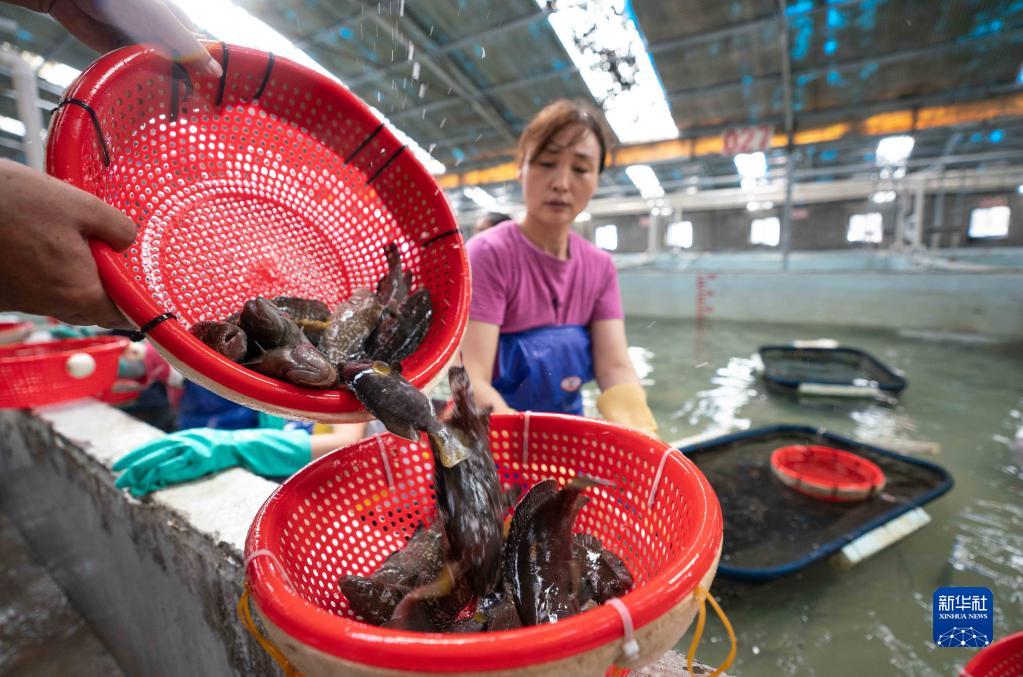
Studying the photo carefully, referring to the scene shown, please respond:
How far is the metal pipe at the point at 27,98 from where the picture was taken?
3650 mm

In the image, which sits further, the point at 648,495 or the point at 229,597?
the point at 229,597

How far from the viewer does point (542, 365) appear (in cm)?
220

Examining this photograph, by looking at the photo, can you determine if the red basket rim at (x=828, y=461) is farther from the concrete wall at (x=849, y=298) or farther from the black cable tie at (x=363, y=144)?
the concrete wall at (x=849, y=298)

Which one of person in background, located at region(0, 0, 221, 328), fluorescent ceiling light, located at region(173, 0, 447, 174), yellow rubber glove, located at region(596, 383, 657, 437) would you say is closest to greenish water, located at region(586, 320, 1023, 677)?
yellow rubber glove, located at region(596, 383, 657, 437)

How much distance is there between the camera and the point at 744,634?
1943mm

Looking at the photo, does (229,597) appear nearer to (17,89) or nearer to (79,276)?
(79,276)

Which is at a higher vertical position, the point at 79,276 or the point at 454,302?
the point at 79,276

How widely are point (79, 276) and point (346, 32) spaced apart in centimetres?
831

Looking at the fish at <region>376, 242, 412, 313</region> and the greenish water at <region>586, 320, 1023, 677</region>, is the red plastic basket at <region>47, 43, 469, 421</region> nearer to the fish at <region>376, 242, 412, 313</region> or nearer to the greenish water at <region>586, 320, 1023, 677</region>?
the fish at <region>376, 242, 412, 313</region>

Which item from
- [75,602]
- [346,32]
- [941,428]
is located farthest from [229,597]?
[346,32]

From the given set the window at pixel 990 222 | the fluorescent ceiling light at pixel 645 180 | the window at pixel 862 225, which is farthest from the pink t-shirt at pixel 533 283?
the window at pixel 990 222

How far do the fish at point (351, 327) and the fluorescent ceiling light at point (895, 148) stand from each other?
49.1ft

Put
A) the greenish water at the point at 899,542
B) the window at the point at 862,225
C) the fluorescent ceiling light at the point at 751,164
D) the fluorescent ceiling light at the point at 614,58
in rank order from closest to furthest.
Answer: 1. the greenish water at the point at 899,542
2. the fluorescent ceiling light at the point at 614,58
3. the fluorescent ceiling light at the point at 751,164
4. the window at the point at 862,225

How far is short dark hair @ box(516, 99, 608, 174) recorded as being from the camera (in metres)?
2.02
